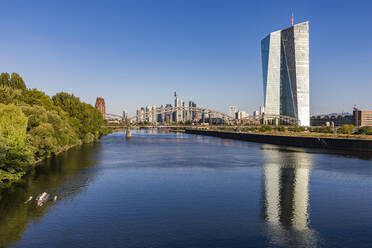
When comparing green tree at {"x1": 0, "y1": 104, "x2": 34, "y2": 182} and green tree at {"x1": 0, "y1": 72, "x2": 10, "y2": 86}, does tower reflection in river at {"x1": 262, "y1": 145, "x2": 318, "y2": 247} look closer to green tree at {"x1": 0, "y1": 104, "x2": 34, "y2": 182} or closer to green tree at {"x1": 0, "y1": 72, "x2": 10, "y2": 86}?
green tree at {"x1": 0, "y1": 104, "x2": 34, "y2": 182}

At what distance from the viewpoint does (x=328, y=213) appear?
19891 millimetres

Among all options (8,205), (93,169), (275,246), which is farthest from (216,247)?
(93,169)

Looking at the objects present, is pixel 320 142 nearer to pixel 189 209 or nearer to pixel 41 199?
pixel 189 209

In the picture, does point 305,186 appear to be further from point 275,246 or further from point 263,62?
point 263,62

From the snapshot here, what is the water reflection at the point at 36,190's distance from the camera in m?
17.2

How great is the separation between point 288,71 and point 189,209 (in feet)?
523

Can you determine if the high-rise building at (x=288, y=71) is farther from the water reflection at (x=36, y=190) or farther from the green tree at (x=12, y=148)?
the green tree at (x=12, y=148)

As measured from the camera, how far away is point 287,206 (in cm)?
2150

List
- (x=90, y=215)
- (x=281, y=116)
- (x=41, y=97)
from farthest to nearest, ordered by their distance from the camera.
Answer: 1. (x=281, y=116)
2. (x=41, y=97)
3. (x=90, y=215)

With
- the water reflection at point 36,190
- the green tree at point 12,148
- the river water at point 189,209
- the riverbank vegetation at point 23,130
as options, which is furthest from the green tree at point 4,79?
the green tree at point 12,148

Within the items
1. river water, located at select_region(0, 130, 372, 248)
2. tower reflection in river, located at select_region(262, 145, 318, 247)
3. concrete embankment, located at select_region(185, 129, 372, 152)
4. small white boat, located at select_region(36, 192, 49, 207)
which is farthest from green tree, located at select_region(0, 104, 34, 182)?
concrete embankment, located at select_region(185, 129, 372, 152)

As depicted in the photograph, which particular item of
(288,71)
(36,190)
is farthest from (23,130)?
(288,71)

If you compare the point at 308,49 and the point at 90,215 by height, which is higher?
the point at 308,49

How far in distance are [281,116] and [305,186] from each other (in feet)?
513
